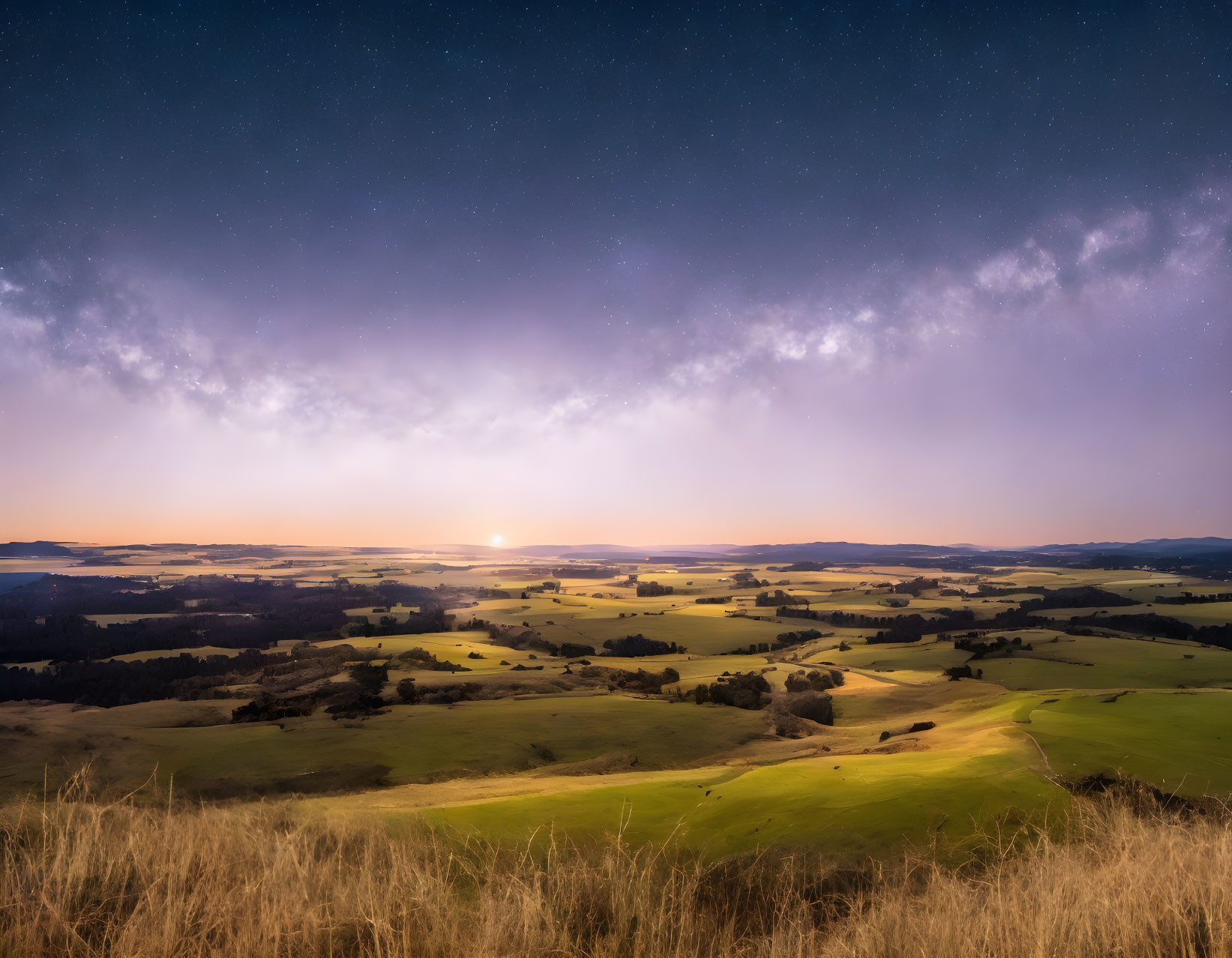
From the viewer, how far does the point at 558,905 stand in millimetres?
5734

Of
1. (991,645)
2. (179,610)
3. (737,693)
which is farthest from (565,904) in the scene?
(179,610)

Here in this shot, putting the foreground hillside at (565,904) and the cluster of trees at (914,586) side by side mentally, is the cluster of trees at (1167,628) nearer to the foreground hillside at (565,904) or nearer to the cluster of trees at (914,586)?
the cluster of trees at (914,586)

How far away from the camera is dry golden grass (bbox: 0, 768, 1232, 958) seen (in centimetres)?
444

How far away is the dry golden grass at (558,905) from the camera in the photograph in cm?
444

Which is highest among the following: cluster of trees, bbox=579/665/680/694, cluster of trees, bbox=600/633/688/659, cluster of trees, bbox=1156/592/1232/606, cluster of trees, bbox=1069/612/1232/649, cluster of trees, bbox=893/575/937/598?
cluster of trees, bbox=1069/612/1232/649

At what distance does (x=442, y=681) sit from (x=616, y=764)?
15874mm

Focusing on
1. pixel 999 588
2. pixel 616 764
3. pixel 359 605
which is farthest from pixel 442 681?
pixel 999 588

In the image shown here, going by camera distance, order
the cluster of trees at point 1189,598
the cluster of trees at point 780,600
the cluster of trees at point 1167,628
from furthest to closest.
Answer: the cluster of trees at point 780,600 < the cluster of trees at point 1189,598 < the cluster of trees at point 1167,628

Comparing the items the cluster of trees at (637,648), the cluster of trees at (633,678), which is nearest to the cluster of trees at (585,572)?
the cluster of trees at (637,648)

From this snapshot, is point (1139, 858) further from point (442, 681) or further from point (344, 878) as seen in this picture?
point (442, 681)

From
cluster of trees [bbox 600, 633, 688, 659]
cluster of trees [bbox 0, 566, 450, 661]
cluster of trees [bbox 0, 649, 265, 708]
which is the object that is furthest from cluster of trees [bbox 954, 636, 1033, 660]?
cluster of trees [bbox 0, 566, 450, 661]

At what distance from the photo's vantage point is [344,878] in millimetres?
6457

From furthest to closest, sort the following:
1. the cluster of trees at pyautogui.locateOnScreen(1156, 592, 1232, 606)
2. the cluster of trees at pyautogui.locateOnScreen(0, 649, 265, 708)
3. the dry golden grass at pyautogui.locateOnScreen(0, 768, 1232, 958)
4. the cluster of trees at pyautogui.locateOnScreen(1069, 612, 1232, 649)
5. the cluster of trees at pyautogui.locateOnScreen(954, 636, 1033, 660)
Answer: the cluster of trees at pyautogui.locateOnScreen(1156, 592, 1232, 606), the cluster of trees at pyautogui.locateOnScreen(1069, 612, 1232, 649), the cluster of trees at pyautogui.locateOnScreen(954, 636, 1033, 660), the cluster of trees at pyautogui.locateOnScreen(0, 649, 265, 708), the dry golden grass at pyautogui.locateOnScreen(0, 768, 1232, 958)

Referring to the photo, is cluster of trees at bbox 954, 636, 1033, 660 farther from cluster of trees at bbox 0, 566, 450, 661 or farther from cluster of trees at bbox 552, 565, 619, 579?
cluster of trees at bbox 552, 565, 619, 579
